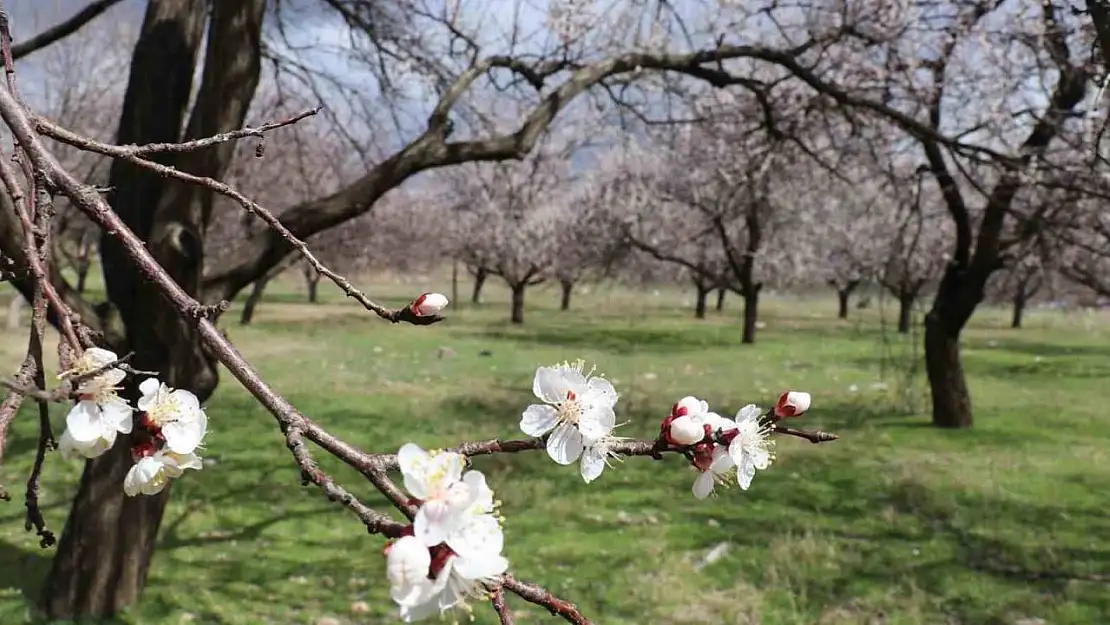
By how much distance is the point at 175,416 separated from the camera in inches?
39.9

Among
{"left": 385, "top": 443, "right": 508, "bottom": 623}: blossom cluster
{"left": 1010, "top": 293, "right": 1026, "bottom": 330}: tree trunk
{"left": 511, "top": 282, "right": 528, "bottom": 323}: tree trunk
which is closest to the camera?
{"left": 385, "top": 443, "right": 508, "bottom": 623}: blossom cluster

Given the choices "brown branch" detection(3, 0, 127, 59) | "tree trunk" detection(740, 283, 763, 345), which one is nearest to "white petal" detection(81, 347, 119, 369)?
"brown branch" detection(3, 0, 127, 59)

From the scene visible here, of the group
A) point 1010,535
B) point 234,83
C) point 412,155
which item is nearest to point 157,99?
point 234,83

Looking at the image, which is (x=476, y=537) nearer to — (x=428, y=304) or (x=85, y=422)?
(x=428, y=304)

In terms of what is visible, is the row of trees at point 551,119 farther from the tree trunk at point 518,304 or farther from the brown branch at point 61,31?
the tree trunk at point 518,304

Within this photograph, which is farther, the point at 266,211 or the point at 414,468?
the point at 266,211

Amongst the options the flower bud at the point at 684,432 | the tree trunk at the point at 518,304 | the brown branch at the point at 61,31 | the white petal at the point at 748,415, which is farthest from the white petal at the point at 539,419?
the tree trunk at the point at 518,304

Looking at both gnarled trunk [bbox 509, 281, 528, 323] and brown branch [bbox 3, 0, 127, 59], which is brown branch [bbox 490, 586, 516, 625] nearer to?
brown branch [bbox 3, 0, 127, 59]

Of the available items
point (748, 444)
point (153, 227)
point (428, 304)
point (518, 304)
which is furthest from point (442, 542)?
point (518, 304)

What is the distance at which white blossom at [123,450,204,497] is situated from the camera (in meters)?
1.00

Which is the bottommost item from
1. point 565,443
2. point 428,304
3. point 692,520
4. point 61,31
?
point 692,520

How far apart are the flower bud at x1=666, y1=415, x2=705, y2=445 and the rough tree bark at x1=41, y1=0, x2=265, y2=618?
295cm

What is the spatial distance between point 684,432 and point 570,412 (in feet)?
0.47

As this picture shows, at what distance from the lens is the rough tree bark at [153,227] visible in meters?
3.55
